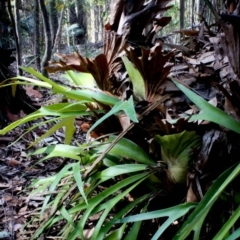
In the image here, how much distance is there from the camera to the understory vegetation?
102 centimetres

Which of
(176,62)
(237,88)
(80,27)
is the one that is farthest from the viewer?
(80,27)

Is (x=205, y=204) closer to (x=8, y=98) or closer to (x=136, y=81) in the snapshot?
(x=136, y=81)

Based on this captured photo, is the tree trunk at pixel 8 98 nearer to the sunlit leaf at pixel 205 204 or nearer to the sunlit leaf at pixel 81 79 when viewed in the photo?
the sunlit leaf at pixel 81 79

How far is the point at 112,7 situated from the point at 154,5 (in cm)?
19

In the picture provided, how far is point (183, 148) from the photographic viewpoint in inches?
42.9

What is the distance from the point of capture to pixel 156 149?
1.19 m

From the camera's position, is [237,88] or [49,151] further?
[49,151]

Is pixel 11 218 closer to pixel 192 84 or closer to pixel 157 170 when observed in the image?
pixel 157 170

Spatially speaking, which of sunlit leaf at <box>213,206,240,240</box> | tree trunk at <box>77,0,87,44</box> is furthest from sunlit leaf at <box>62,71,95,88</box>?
tree trunk at <box>77,0,87,44</box>

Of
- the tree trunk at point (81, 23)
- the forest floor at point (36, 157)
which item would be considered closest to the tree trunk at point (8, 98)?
the forest floor at point (36, 157)

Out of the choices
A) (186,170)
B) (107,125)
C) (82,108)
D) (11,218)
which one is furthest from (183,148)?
(11,218)

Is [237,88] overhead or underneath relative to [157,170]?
overhead

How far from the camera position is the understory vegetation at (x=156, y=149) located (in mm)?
1021

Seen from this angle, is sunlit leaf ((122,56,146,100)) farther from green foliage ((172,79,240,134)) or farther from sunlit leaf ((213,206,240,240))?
sunlit leaf ((213,206,240,240))
